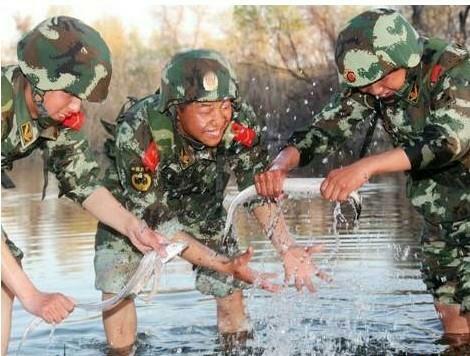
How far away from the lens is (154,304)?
31.9 ft

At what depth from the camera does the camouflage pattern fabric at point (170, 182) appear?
7371mm

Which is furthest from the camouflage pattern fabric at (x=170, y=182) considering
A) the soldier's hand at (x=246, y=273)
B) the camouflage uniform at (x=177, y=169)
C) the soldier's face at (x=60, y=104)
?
the soldier's face at (x=60, y=104)

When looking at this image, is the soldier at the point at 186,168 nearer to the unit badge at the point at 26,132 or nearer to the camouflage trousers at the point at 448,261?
the camouflage trousers at the point at 448,261

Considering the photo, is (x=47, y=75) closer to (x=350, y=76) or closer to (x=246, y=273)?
(x=246, y=273)

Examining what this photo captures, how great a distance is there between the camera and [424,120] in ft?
23.4

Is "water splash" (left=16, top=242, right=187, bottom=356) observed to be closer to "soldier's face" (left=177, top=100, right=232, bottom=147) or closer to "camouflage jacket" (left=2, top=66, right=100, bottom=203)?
"camouflage jacket" (left=2, top=66, right=100, bottom=203)

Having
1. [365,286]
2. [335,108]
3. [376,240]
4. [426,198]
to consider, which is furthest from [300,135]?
[376,240]

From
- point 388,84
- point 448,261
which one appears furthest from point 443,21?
point 388,84

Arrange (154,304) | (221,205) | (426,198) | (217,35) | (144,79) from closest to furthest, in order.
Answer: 1. (426,198)
2. (221,205)
3. (154,304)
4. (144,79)
5. (217,35)

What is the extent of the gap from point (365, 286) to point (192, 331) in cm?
204

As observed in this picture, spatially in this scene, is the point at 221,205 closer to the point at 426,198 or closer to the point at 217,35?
the point at 426,198

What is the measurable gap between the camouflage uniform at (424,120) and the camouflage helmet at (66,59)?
152 cm

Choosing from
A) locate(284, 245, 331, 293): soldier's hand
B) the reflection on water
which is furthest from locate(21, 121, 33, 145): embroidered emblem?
the reflection on water

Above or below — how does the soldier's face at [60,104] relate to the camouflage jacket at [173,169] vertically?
above
